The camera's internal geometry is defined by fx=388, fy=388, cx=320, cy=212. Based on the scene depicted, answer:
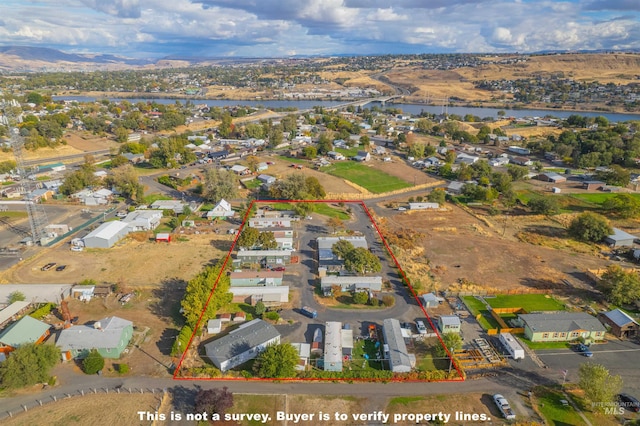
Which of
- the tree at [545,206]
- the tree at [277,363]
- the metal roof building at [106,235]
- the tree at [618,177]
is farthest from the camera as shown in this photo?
the tree at [618,177]

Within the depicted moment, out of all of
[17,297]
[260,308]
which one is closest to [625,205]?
[260,308]

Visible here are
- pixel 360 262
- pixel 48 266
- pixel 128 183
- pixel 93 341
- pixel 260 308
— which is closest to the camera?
pixel 93 341

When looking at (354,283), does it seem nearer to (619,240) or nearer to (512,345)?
(512,345)

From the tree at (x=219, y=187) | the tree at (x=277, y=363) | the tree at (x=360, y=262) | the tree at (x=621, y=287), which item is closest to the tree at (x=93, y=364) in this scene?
the tree at (x=277, y=363)

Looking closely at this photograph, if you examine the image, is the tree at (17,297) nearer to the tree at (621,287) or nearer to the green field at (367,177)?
the green field at (367,177)

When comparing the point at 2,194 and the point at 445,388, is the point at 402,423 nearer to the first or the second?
the point at 445,388
